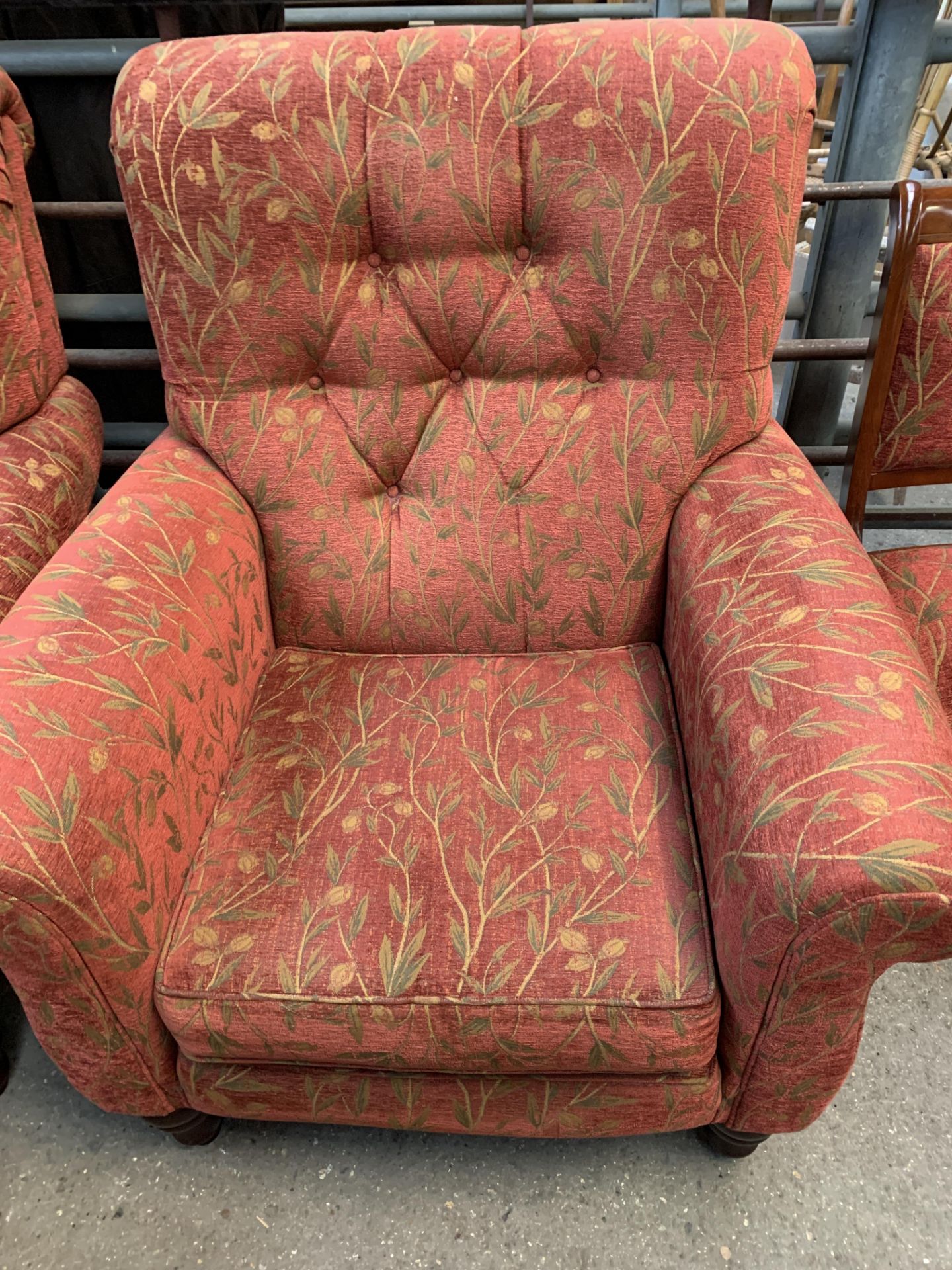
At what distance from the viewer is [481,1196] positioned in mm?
951

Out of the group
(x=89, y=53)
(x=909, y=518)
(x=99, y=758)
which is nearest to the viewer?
(x=99, y=758)

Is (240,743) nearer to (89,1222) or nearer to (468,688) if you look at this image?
(468,688)

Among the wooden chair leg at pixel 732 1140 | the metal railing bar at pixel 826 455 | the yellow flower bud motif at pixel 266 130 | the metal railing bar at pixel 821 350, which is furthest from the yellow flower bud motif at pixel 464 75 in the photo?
the wooden chair leg at pixel 732 1140

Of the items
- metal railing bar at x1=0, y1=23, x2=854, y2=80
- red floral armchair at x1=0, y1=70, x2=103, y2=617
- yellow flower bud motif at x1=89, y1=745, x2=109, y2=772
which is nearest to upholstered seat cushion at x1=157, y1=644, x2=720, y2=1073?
yellow flower bud motif at x1=89, y1=745, x2=109, y2=772

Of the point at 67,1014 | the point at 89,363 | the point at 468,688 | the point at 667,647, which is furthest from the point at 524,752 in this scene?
the point at 89,363

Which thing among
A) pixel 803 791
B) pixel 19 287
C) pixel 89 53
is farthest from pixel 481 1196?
pixel 89 53

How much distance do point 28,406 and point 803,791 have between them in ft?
3.68

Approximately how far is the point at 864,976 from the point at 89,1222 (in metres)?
0.89

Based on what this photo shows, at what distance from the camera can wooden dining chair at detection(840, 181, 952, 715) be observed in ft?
3.25

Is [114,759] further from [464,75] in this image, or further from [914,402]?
[914,402]

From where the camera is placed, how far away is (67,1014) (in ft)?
2.50

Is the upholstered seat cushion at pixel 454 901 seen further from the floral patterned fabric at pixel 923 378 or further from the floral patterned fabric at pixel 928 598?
the floral patterned fabric at pixel 923 378

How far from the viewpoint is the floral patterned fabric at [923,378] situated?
1013mm

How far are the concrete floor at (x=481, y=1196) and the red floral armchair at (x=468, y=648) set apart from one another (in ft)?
0.42
